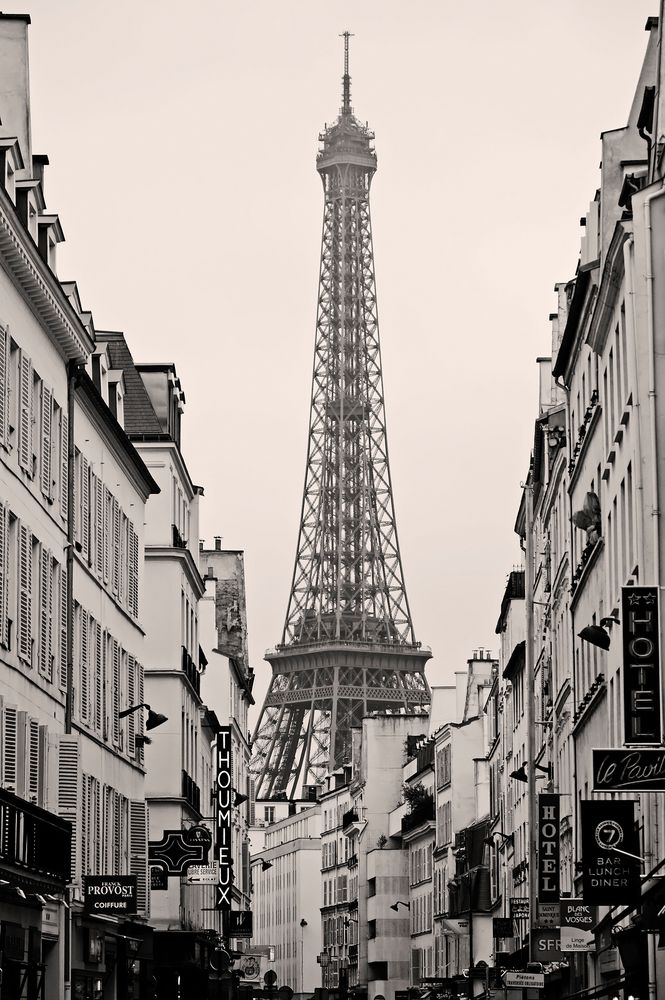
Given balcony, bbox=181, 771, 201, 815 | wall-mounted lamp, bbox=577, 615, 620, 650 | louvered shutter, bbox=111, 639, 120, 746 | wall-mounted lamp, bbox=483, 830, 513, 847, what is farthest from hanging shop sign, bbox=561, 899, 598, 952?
wall-mounted lamp, bbox=483, 830, 513, 847

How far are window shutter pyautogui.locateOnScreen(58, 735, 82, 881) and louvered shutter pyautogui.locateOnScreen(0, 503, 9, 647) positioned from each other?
479cm

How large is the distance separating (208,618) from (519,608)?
12.6 m

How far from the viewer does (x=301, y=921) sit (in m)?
179

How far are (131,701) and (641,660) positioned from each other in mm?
25207

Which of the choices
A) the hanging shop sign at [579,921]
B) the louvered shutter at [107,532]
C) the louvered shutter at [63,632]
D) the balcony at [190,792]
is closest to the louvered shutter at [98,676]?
the louvered shutter at [107,532]

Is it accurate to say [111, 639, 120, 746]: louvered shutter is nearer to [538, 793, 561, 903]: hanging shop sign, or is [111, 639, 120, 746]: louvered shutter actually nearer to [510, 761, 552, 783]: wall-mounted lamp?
[538, 793, 561, 903]: hanging shop sign

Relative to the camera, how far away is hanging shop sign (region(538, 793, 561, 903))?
5206cm

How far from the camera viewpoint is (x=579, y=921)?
135ft

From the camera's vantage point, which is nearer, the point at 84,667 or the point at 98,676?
the point at 84,667

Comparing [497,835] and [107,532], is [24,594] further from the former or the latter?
[497,835]

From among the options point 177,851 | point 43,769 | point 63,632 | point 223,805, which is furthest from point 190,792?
point 43,769

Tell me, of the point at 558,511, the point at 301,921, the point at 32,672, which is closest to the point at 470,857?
the point at 558,511

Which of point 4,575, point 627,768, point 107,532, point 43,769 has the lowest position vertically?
point 627,768

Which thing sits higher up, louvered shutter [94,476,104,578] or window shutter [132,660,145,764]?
louvered shutter [94,476,104,578]
